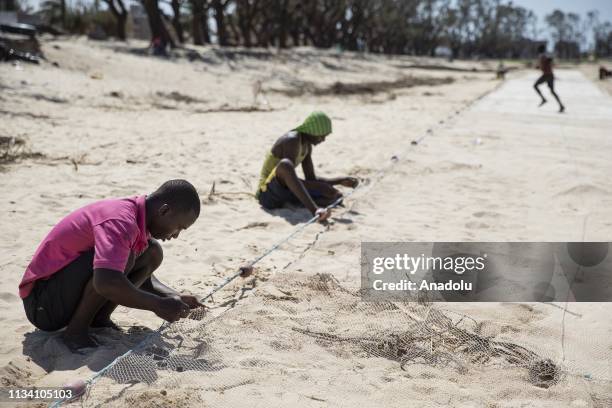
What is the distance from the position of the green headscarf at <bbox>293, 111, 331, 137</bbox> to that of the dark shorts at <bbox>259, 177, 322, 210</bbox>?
490mm

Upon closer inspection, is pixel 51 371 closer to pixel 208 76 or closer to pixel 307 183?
pixel 307 183

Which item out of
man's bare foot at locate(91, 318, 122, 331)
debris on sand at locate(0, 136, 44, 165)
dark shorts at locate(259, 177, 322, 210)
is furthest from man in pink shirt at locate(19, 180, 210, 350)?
debris on sand at locate(0, 136, 44, 165)

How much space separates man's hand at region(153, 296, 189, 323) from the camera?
2.40 metres

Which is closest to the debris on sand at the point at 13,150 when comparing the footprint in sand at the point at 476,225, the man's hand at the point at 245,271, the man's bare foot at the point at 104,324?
the man's hand at the point at 245,271

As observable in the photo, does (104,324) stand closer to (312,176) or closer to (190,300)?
(190,300)

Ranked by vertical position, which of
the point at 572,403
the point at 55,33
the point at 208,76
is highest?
the point at 55,33

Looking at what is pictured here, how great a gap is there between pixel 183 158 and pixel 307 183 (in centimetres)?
201

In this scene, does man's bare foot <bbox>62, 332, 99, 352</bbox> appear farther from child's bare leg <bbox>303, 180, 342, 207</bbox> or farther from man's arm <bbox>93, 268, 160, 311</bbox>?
child's bare leg <bbox>303, 180, 342, 207</bbox>

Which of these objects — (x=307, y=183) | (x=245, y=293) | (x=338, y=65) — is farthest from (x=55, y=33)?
(x=245, y=293)

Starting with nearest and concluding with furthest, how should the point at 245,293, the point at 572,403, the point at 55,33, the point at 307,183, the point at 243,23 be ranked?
the point at 572,403, the point at 245,293, the point at 307,183, the point at 55,33, the point at 243,23

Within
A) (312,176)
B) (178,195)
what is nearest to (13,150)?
(312,176)

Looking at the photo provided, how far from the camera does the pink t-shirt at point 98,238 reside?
2.26 metres

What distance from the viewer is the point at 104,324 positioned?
278cm

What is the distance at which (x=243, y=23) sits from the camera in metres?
32.4
